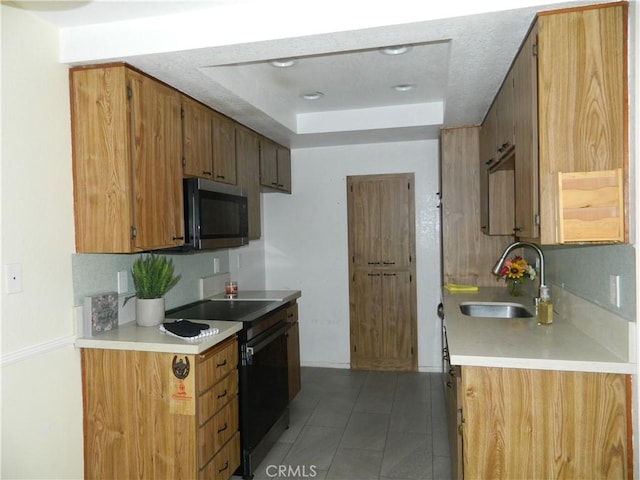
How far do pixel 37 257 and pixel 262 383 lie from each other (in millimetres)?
1431

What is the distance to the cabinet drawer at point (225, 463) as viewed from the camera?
7.33 ft

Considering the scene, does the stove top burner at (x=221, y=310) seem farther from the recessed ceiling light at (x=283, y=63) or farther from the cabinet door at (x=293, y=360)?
the recessed ceiling light at (x=283, y=63)

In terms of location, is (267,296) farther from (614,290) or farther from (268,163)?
(614,290)

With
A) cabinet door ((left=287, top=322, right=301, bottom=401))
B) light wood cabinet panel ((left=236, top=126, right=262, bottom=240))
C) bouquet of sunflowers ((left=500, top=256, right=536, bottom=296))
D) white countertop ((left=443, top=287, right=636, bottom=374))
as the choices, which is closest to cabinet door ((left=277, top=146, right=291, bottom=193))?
light wood cabinet panel ((left=236, top=126, right=262, bottom=240))

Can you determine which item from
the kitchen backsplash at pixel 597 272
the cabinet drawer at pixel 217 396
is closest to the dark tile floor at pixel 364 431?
the cabinet drawer at pixel 217 396

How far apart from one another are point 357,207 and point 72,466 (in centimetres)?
312

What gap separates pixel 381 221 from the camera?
448 centimetres

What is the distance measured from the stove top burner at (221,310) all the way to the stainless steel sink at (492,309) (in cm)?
135

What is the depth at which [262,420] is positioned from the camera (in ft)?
9.20

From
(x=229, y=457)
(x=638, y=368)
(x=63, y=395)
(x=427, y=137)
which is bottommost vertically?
(x=229, y=457)

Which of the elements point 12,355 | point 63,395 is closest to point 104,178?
point 12,355

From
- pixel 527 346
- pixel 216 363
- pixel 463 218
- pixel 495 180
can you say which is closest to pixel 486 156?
pixel 495 180

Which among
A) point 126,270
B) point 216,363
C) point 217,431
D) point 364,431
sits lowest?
point 364,431

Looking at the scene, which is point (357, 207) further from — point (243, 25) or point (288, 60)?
point (243, 25)
